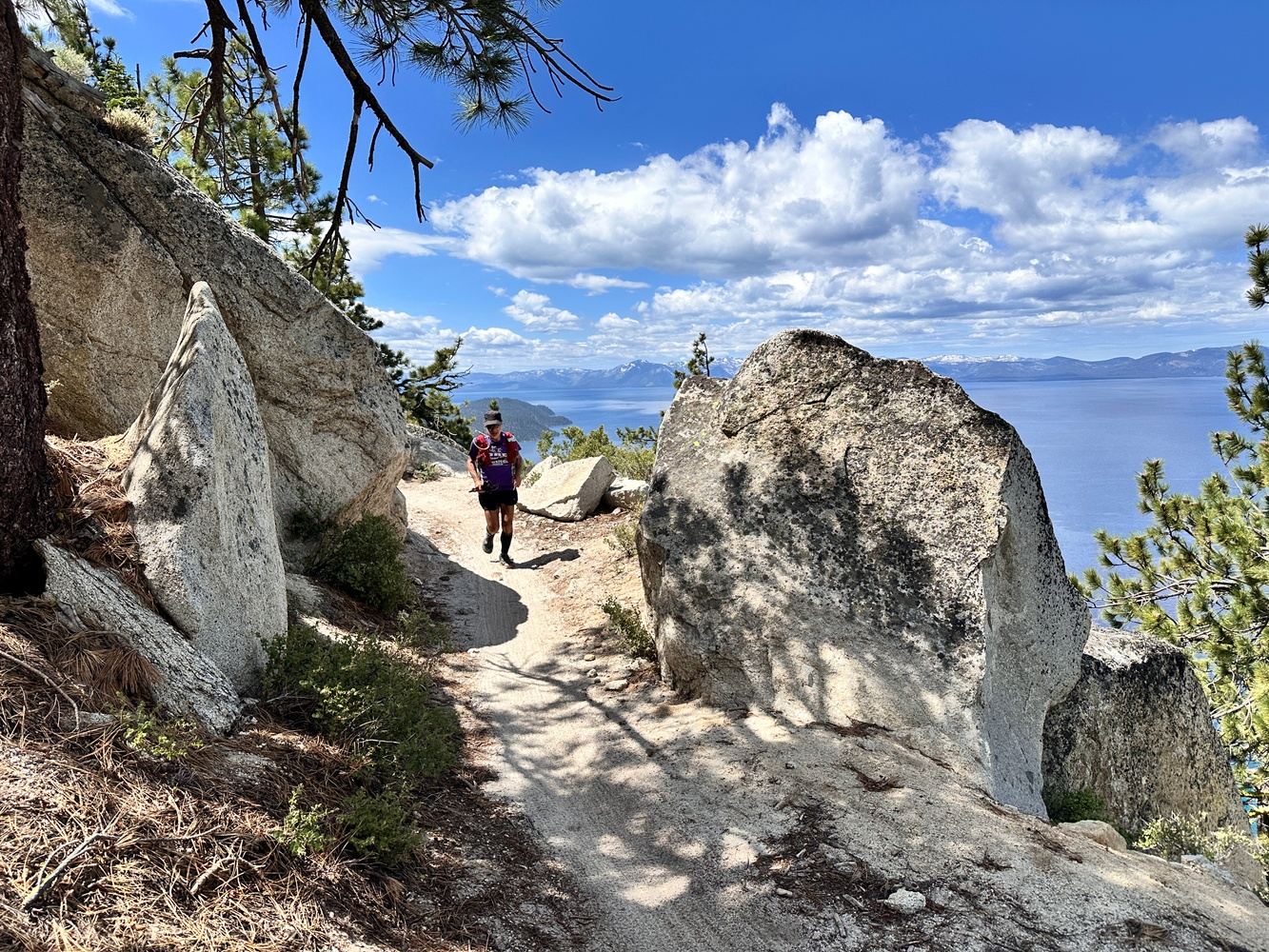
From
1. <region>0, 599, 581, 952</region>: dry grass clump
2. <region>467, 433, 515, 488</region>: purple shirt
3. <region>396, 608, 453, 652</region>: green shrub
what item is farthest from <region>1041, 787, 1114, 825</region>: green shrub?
<region>467, 433, 515, 488</region>: purple shirt

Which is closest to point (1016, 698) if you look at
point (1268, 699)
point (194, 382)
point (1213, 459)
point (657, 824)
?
point (657, 824)

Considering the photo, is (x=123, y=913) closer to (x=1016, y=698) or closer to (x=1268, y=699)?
(x=1016, y=698)

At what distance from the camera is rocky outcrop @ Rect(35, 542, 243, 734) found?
5105 mm

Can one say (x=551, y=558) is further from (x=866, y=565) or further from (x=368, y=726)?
(x=368, y=726)

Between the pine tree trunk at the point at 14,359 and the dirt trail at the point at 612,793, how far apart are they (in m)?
4.00

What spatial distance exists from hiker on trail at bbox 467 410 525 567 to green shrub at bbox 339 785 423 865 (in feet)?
30.2

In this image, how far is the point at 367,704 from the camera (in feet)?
20.2

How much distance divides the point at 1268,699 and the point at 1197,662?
17.2 feet

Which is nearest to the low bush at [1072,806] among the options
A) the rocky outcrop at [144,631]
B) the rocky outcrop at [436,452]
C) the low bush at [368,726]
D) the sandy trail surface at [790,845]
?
the sandy trail surface at [790,845]

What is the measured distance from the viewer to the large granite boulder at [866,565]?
7.39 metres

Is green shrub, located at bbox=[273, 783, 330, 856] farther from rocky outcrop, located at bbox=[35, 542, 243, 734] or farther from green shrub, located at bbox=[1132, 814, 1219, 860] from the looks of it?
green shrub, located at bbox=[1132, 814, 1219, 860]

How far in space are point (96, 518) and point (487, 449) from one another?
8211mm

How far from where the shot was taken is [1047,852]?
5.46 m

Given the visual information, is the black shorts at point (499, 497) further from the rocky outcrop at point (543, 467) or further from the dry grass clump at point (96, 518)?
the dry grass clump at point (96, 518)
